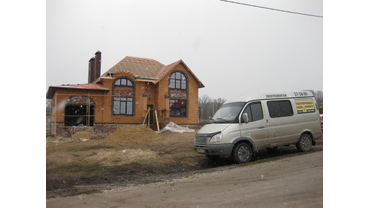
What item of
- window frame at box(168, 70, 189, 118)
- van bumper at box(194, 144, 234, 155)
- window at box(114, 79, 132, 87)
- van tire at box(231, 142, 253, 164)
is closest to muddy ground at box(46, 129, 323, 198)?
van tire at box(231, 142, 253, 164)

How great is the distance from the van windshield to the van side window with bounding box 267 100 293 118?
1173mm

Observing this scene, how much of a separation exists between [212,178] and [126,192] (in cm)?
233

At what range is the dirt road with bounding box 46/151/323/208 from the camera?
505cm

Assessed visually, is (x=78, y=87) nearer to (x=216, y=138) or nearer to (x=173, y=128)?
(x=173, y=128)

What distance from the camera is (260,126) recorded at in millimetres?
9414

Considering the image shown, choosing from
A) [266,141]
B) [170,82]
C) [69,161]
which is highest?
[170,82]

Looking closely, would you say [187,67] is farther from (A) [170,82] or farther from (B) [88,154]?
(B) [88,154]

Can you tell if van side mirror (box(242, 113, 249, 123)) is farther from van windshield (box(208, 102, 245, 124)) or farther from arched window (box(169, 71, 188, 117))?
arched window (box(169, 71, 188, 117))

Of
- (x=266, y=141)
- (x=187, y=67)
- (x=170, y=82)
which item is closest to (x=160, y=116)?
(x=170, y=82)

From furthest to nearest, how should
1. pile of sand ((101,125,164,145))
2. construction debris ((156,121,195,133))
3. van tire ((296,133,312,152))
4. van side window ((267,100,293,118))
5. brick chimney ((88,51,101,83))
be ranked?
brick chimney ((88,51,101,83)) → construction debris ((156,121,195,133)) → pile of sand ((101,125,164,145)) → van tire ((296,133,312,152)) → van side window ((267,100,293,118))

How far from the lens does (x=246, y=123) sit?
361 inches

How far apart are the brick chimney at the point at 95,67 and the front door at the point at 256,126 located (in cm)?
2036

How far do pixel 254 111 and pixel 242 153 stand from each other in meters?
1.60
